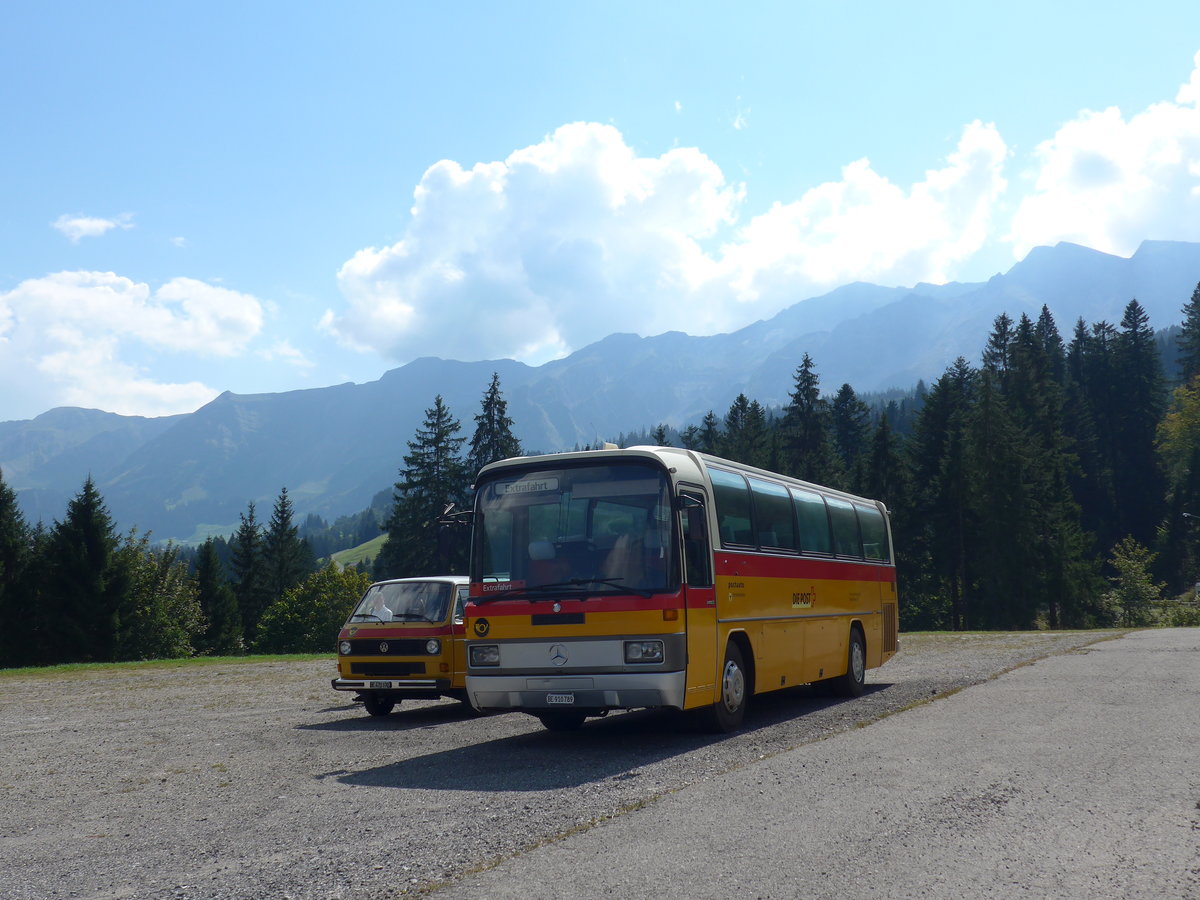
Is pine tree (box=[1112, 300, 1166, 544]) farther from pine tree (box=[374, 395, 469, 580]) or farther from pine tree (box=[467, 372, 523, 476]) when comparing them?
pine tree (box=[374, 395, 469, 580])

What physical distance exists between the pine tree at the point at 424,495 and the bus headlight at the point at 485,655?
55.9 metres

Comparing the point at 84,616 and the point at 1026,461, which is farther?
the point at 1026,461

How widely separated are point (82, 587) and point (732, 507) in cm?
4718

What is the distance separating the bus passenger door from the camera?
36.7 ft

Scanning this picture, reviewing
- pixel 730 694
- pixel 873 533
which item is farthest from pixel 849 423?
pixel 730 694

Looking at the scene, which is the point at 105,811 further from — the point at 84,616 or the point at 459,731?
the point at 84,616

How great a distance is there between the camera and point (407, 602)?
51.1ft

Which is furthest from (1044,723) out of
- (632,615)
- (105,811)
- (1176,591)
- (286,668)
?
(1176,591)

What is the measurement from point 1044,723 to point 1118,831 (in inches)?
217

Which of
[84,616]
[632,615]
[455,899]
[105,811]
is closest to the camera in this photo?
[455,899]

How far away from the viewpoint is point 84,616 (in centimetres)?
5131

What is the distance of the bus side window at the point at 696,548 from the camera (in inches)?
449

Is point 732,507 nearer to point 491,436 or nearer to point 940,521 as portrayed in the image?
point 940,521

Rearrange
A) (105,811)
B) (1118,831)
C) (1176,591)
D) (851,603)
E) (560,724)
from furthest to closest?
1. (1176,591)
2. (851,603)
3. (560,724)
4. (105,811)
5. (1118,831)
